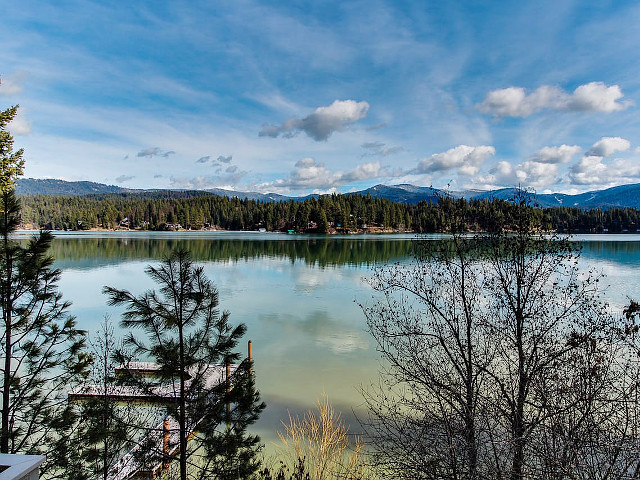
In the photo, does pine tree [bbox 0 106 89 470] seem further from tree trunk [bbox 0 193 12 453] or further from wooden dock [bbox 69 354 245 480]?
wooden dock [bbox 69 354 245 480]

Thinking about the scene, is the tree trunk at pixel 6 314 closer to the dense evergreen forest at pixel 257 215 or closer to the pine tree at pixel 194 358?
the pine tree at pixel 194 358

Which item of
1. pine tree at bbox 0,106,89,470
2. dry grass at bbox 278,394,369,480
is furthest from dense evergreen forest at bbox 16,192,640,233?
pine tree at bbox 0,106,89,470

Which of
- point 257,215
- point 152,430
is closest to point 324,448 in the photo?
point 152,430

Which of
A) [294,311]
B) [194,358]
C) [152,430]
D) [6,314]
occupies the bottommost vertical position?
[294,311]

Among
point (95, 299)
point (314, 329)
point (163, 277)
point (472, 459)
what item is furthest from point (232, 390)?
point (95, 299)

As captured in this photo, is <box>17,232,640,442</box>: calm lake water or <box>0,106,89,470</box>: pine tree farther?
<box>17,232,640,442</box>: calm lake water

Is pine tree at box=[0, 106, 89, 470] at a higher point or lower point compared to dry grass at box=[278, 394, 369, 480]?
higher

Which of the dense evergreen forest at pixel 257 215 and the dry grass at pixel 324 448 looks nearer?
the dry grass at pixel 324 448

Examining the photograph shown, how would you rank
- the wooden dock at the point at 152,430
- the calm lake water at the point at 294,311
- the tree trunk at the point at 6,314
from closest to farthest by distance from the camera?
the wooden dock at the point at 152,430 → the tree trunk at the point at 6,314 → the calm lake water at the point at 294,311

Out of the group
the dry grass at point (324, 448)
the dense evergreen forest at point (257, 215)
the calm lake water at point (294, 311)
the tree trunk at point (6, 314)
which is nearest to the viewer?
the tree trunk at point (6, 314)

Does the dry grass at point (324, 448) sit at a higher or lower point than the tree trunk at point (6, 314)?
lower

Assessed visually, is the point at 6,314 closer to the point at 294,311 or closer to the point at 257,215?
the point at 294,311

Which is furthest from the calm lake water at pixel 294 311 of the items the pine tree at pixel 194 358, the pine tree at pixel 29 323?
the pine tree at pixel 29 323

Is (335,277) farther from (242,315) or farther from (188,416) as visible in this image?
(188,416)
